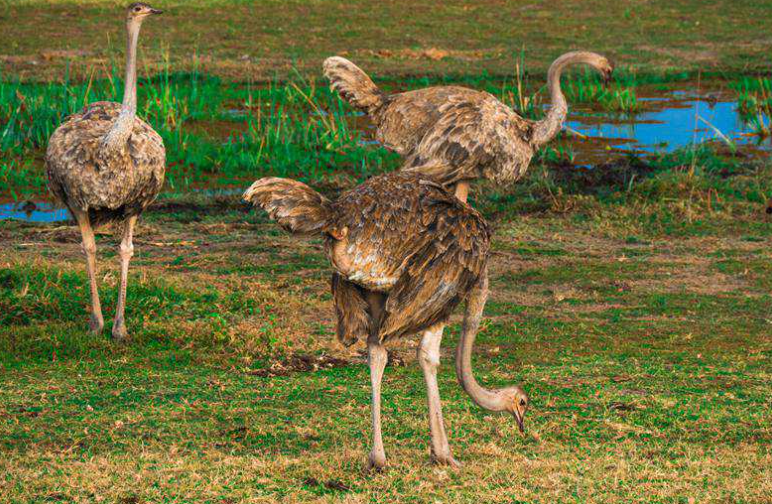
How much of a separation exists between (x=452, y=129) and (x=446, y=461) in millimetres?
4335

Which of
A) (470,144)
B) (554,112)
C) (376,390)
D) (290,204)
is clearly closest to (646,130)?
(554,112)

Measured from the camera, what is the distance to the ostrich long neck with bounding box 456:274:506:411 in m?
5.55

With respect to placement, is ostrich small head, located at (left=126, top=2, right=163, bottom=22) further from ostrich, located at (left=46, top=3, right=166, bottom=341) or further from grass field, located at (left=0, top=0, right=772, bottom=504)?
grass field, located at (left=0, top=0, right=772, bottom=504)

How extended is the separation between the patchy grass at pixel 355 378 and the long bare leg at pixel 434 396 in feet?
0.31

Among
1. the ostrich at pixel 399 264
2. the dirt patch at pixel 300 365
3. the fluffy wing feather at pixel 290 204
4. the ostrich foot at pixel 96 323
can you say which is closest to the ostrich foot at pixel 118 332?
the ostrich foot at pixel 96 323

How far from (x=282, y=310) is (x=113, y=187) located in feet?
5.30

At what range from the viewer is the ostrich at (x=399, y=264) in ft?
17.5

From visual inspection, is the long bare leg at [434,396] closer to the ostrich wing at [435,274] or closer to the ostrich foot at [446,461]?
the ostrich foot at [446,461]

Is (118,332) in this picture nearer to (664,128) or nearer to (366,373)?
(366,373)

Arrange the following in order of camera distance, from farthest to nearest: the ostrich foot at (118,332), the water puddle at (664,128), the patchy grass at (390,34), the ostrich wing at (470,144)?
the patchy grass at (390,34)
the water puddle at (664,128)
the ostrich wing at (470,144)
the ostrich foot at (118,332)

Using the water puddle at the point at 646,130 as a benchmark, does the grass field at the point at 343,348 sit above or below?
above

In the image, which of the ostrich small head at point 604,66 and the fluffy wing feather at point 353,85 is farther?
the ostrich small head at point 604,66

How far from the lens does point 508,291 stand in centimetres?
951

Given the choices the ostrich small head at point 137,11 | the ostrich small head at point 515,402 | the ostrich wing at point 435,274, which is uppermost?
the ostrich small head at point 137,11
